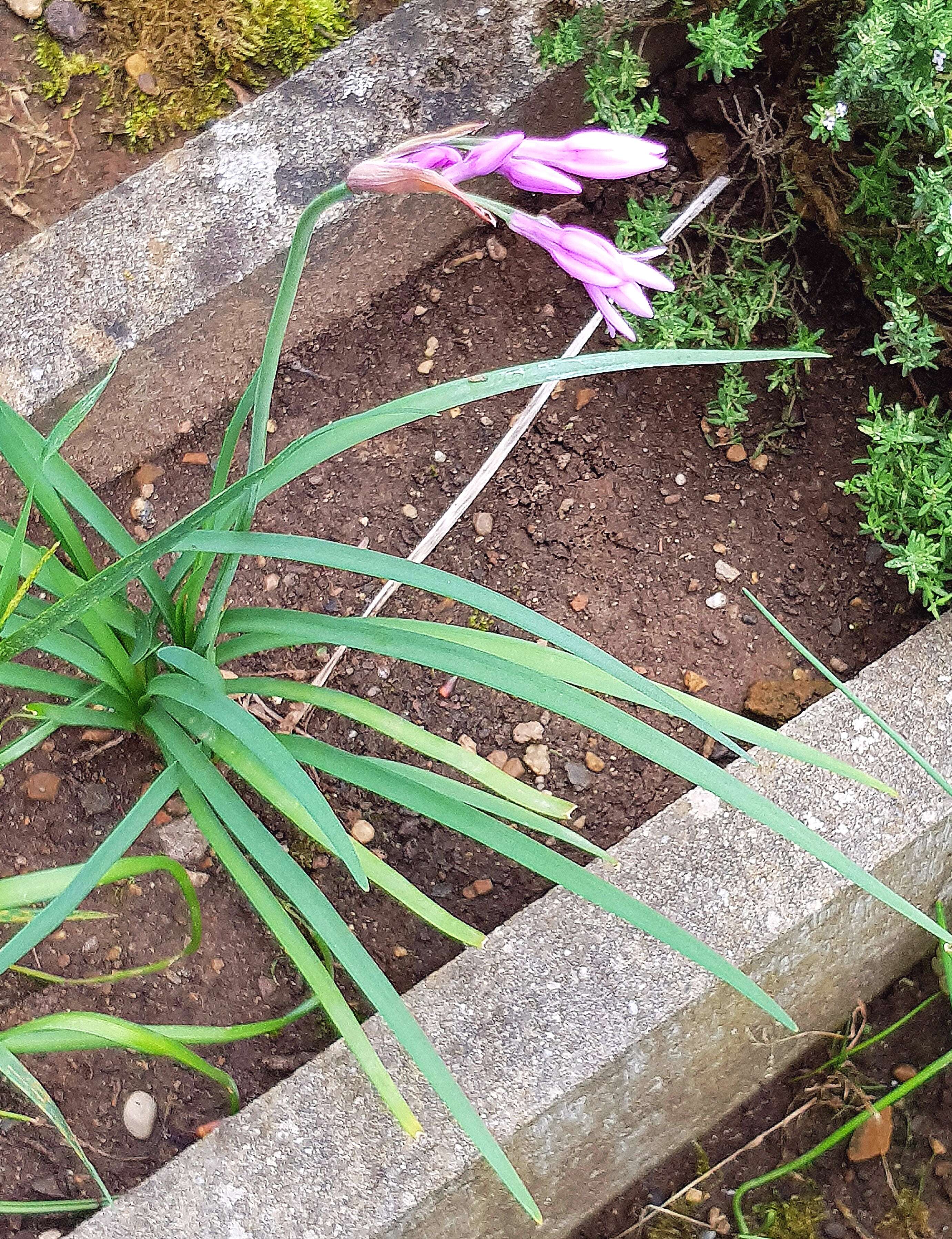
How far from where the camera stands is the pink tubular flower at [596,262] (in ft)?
2.21

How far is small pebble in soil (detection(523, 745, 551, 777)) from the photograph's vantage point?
1.35 meters

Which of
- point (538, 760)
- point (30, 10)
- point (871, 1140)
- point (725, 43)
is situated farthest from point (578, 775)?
point (30, 10)

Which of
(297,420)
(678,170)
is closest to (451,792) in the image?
(297,420)

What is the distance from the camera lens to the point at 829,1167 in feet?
4.30

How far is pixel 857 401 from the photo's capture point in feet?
4.87

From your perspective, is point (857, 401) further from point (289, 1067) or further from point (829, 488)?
point (289, 1067)

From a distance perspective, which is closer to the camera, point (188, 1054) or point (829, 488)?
point (188, 1054)

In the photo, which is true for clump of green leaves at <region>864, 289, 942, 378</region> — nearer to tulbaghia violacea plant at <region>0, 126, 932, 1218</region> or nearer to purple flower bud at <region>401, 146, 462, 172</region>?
tulbaghia violacea plant at <region>0, 126, 932, 1218</region>

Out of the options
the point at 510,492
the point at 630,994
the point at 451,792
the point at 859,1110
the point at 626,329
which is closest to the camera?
the point at 626,329

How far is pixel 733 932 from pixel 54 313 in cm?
120

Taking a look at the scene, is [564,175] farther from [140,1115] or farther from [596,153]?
[140,1115]

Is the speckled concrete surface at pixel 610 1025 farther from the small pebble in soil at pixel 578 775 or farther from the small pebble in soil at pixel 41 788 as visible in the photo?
the small pebble in soil at pixel 41 788

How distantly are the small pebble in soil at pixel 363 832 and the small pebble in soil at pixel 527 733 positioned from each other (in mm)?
233

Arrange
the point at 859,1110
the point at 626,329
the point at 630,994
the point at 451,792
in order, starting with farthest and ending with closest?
the point at 859,1110
the point at 630,994
the point at 451,792
the point at 626,329
